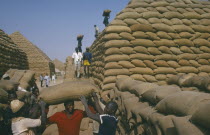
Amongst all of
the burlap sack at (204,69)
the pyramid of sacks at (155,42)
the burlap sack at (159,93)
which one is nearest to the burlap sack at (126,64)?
the pyramid of sacks at (155,42)

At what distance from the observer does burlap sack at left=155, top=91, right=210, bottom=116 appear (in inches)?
70.0

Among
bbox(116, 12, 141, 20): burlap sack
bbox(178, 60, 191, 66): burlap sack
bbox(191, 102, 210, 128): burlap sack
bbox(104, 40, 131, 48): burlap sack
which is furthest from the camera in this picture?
bbox(178, 60, 191, 66): burlap sack

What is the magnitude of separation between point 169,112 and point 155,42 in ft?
12.5

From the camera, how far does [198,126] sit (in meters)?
1.55

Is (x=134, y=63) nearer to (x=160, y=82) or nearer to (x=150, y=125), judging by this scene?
(x=160, y=82)

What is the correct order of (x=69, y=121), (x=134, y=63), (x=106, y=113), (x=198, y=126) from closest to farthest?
(x=198, y=126) < (x=69, y=121) < (x=106, y=113) < (x=134, y=63)

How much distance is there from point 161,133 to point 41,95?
1.95 meters

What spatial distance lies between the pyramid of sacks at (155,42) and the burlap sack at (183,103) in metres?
3.20

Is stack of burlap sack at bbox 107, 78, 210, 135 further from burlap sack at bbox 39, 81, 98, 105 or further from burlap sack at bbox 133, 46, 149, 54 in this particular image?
burlap sack at bbox 133, 46, 149, 54

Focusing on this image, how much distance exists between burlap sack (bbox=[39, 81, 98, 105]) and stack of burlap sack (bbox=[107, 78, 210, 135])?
2.04 ft

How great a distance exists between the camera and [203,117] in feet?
4.87

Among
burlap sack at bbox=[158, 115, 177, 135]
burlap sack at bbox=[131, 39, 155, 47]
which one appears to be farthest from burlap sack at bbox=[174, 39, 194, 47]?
burlap sack at bbox=[158, 115, 177, 135]

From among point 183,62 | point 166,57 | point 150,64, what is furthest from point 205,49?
point 150,64

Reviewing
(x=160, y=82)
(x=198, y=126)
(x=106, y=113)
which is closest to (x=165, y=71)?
(x=160, y=82)
